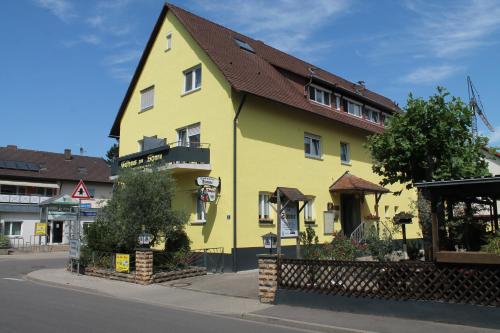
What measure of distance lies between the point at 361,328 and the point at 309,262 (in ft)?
7.88

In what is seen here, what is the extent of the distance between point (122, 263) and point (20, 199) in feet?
100

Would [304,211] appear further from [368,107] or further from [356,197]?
[368,107]

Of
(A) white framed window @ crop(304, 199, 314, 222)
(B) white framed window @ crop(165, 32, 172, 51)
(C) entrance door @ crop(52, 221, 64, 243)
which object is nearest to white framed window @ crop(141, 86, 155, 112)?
(B) white framed window @ crop(165, 32, 172, 51)

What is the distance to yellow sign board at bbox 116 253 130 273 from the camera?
15484 mm

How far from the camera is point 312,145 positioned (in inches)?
862

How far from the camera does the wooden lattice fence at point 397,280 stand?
8422mm

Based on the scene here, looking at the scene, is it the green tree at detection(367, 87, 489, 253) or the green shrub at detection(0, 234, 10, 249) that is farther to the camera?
the green shrub at detection(0, 234, 10, 249)

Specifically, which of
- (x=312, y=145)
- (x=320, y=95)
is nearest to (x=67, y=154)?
(x=320, y=95)

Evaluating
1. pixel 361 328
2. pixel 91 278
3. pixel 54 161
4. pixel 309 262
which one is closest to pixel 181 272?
pixel 91 278

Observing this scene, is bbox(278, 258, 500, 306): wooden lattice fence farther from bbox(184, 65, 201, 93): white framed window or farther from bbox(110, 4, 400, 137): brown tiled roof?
bbox(184, 65, 201, 93): white framed window

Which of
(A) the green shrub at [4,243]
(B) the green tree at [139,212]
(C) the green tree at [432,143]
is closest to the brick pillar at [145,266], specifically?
(B) the green tree at [139,212]

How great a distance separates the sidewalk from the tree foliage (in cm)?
550

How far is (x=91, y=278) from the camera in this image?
16.2 meters

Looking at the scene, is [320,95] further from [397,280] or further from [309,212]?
[397,280]
